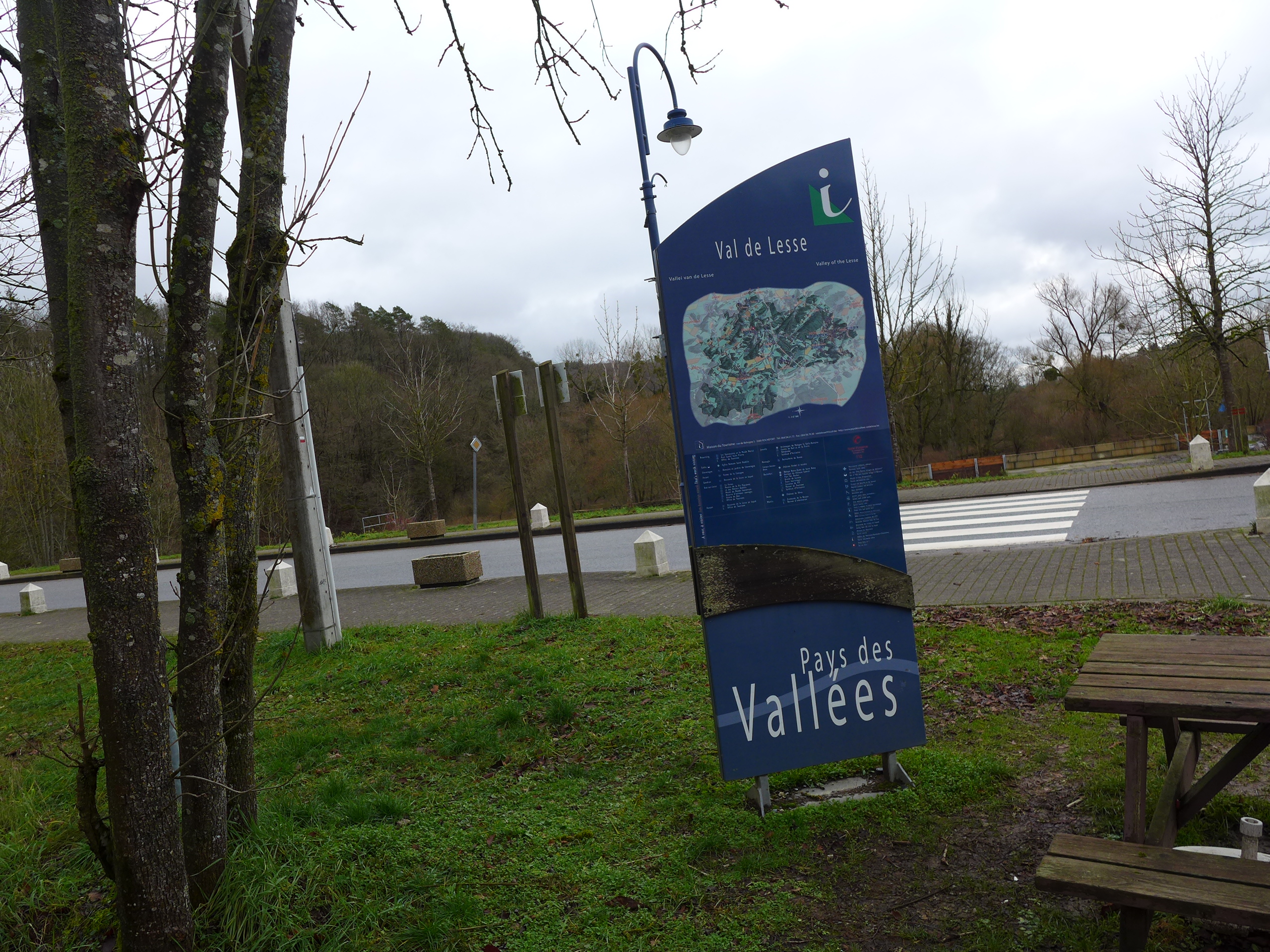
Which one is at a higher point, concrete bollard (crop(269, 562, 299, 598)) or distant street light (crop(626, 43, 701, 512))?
distant street light (crop(626, 43, 701, 512))

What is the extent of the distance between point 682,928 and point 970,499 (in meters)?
17.5

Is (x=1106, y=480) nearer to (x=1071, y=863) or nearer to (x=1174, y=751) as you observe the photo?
(x=1174, y=751)

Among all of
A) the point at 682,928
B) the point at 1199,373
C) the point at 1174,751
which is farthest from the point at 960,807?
the point at 1199,373

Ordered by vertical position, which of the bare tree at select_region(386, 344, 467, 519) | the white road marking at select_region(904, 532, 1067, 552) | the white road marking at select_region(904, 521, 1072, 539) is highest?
the bare tree at select_region(386, 344, 467, 519)

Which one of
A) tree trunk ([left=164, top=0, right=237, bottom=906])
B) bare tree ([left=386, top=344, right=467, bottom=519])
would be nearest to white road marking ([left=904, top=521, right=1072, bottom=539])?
tree trunk ([left=164, top=0, right=237, bottom=906])

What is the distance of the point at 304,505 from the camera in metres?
7.33

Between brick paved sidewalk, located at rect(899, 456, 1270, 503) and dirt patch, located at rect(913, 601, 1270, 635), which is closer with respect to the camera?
dirt patch, located at rect(913, 601, 1270, 635)

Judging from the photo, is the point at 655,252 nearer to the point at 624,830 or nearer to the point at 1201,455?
the point at 624,830

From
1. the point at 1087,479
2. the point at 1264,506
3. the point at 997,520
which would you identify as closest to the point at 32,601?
the point at 997,520

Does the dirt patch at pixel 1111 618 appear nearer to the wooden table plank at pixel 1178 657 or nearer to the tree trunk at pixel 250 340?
the wooden table plank at pixel 1178 657

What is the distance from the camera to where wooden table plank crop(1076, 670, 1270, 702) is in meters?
2.58

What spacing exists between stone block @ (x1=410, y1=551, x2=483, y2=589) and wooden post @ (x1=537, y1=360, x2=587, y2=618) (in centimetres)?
448

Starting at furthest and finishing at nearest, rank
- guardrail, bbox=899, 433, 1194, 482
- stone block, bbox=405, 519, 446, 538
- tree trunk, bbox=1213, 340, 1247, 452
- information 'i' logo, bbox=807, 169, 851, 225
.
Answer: guardrail, bbox=899, 433, 1194, 482 < stone block, bbox=405, 519, 446, 538 < tree trunk, bbox=1213, 340, 1247, 452 < information 'i' logo, bbox=807, 169, 851, 225

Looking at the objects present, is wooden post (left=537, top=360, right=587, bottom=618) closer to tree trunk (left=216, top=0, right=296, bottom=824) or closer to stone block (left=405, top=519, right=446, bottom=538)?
tree trunk (left=216, top=0, right=296, bottom=824)
